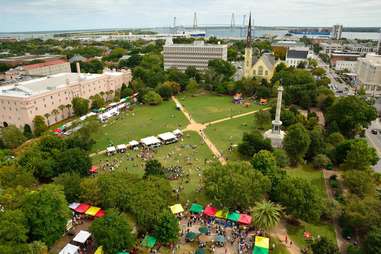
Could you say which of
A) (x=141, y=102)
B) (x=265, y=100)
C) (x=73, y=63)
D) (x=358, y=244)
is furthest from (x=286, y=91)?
(x=73, y=63)

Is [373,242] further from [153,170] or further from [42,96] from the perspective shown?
[42,96]

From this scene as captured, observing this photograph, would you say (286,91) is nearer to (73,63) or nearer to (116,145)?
(116,145)

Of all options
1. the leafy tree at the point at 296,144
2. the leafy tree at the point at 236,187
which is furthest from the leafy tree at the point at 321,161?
the leafy tree at the point at 236,187

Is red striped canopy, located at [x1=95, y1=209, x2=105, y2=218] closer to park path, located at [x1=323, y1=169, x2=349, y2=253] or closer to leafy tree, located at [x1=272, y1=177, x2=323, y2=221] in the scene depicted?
leafy tree, located at [x1=272, y1=177, x2=323, y2=221]

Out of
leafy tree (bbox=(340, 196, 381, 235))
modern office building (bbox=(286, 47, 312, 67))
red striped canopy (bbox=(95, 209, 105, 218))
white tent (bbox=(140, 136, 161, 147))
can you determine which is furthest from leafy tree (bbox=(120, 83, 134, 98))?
modern office building (bbox=(286, 47, 312, 67))

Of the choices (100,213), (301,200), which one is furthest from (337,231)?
(100,213)

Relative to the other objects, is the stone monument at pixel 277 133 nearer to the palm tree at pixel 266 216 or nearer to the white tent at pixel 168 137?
the white tent at pixel 168 137
